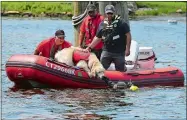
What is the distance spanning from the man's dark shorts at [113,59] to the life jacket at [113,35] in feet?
0.41

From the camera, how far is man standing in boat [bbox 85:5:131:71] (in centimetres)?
1315

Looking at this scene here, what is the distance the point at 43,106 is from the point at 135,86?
306 cm

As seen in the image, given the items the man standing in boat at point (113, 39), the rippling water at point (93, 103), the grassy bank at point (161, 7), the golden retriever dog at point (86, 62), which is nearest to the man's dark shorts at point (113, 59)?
the man standing in boat at point (113, 39)

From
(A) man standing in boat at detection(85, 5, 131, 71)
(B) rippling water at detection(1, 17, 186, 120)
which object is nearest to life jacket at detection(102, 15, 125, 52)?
(A) man standing in boat at detection(85, 5, 131, 71)

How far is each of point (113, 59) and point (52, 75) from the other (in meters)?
1.39

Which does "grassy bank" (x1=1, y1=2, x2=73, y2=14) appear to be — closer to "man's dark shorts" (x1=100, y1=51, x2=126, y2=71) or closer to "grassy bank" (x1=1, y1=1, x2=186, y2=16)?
"grassy bank" (x1=1, y1=1, x2=186, y2=16)

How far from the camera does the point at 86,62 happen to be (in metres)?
13.2

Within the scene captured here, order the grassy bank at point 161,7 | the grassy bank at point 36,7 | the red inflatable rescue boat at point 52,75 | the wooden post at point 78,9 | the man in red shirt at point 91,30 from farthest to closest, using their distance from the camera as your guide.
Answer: the grassy bank at point 161,7
the grassy bank at point 36,7
the wooden post at point 78,9
the man in red shirt at point 91,30
the red inflatable rescue boat at point 52,75

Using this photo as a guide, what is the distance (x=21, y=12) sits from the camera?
5934 cm

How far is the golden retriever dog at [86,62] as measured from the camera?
1298cm

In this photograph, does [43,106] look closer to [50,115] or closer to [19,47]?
[50,115]

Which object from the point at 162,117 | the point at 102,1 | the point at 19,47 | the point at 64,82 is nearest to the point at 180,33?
the point at 19,47

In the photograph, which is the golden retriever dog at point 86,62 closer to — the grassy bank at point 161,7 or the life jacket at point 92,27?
the life jacket at point 92,27

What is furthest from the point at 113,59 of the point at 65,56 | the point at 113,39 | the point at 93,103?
the point at 93,103
